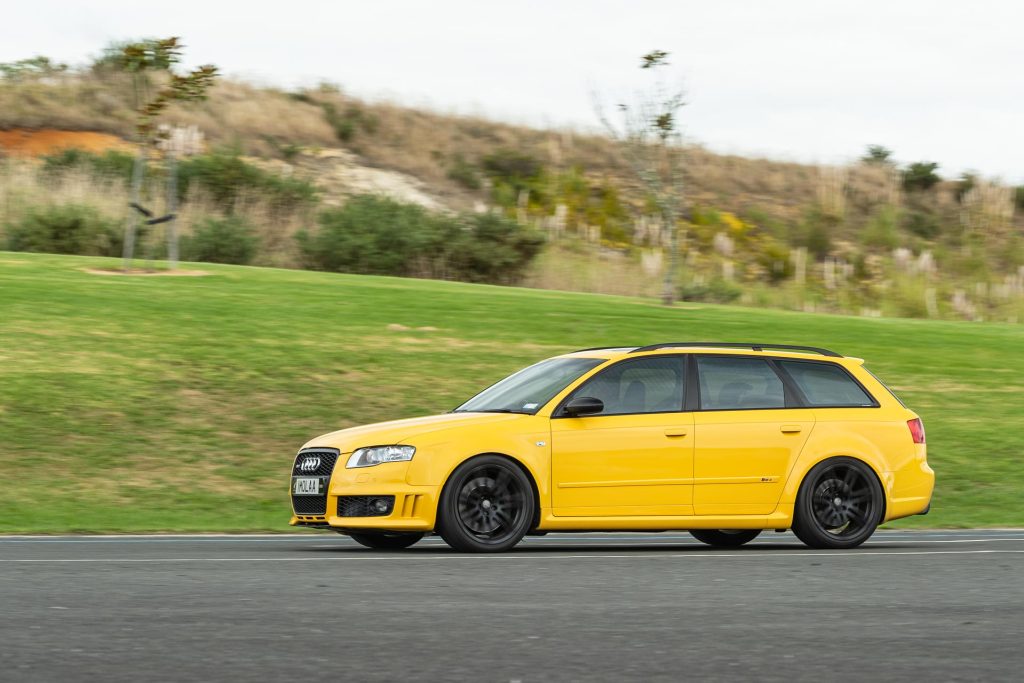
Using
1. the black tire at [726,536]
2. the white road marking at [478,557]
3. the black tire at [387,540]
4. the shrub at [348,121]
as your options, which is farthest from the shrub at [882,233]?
the black tire at [387,540]

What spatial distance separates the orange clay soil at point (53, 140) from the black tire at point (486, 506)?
45673 mm

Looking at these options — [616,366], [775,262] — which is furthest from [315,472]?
[775,262]

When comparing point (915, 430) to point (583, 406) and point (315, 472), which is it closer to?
point (583, 406)

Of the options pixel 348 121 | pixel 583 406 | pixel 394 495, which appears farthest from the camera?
pixel 348 121

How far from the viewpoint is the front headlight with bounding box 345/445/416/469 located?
11203mm

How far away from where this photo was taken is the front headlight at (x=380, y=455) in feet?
36.8

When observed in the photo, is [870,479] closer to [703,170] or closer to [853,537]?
[853,537]

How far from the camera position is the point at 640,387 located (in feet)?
39.9

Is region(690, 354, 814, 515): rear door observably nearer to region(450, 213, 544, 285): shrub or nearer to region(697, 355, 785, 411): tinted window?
region(697, 355, 785, 411): tinted window

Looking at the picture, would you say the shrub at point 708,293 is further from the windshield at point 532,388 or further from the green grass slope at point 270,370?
the windshield at point 532,388

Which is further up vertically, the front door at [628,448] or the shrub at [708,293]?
the shrub at [708,293]

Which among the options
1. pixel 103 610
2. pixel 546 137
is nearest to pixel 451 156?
pixel 546 137

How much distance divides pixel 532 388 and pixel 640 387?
0.84 m

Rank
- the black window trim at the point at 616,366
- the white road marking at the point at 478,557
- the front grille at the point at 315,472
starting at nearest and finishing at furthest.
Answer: the white road marking at the point at 478,557
the front grille at the point at 315,472
the black window trim at the point at 616,366
